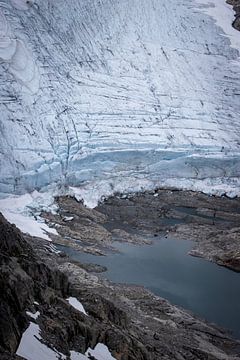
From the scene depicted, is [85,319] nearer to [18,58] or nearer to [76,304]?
[76,304]

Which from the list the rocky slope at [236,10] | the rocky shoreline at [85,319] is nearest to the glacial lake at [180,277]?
the rocky shoreline at [85,319]

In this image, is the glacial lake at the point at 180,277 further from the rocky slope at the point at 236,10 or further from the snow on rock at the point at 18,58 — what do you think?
the rocky slope at the point at 236,10

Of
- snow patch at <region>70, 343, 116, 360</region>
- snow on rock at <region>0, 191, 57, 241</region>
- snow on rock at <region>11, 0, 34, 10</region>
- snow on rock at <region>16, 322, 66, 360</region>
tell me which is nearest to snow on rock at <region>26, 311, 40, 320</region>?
snow on rock at <region>16, 322, 66, 360</region>

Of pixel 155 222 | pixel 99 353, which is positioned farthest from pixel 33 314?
pixel 155 222

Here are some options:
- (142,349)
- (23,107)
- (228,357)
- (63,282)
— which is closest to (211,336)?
(228,357)

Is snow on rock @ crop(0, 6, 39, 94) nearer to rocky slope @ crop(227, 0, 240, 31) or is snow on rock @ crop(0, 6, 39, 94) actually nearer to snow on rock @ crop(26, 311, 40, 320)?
rocky slope @ crop(227, 0, 240, 31)

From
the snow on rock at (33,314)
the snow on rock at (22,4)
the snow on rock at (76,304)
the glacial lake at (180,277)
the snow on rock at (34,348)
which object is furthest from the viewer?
the snow on rock at (22,4)
